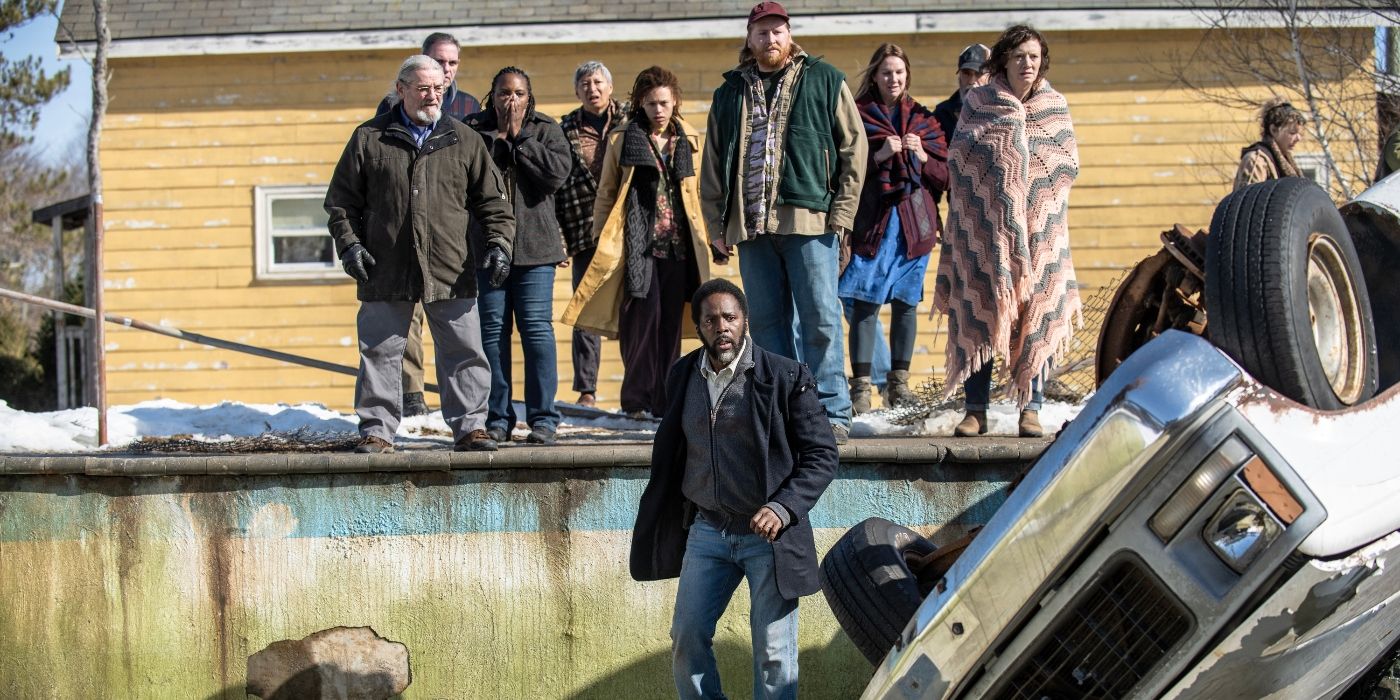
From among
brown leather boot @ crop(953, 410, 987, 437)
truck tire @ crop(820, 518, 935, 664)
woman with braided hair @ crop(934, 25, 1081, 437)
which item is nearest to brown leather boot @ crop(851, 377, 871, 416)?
brown leather boot @ crop(953, 410, 987, 437)

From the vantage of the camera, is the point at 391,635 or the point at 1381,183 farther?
the point at 391,635

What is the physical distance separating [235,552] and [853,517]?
8.16 ft

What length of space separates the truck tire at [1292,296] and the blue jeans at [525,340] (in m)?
3.66

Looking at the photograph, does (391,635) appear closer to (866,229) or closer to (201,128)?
(866,229)

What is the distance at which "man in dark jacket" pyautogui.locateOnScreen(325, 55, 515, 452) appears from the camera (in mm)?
6219

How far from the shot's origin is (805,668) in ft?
18.9

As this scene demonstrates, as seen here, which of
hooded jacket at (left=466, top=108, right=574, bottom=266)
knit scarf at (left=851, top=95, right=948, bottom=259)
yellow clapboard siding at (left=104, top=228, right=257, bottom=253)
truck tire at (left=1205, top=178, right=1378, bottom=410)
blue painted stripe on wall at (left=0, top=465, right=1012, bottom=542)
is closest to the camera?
truck tire at (left=1205, top=178, right=1378, bottom=410)

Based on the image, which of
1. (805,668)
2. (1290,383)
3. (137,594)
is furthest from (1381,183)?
(137,594)

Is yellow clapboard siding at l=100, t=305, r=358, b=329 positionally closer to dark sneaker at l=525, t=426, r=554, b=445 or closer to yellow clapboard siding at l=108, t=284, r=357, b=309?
yellow clapboard siding at l=108, t=284, r=357, b=309

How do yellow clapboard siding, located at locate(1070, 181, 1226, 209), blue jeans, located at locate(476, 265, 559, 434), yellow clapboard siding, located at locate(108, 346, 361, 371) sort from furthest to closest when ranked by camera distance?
yellow clapboard siding, located at locate(108, 346, 361, 371), yellow clapboard siding, located at locate(1070, 181, 1226, 209), blue jeans, located at locate(476, 265, 559, 434)

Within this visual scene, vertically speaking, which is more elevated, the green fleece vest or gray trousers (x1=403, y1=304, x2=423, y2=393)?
the green fleece vest

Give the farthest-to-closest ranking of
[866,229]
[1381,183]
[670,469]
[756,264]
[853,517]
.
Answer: [866,229] → [756,264] → [853,517] → [670,469] → [1381,183]

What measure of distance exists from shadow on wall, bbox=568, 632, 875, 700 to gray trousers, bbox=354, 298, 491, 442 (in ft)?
4.10

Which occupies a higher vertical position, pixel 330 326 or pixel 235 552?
pixel 330 326
